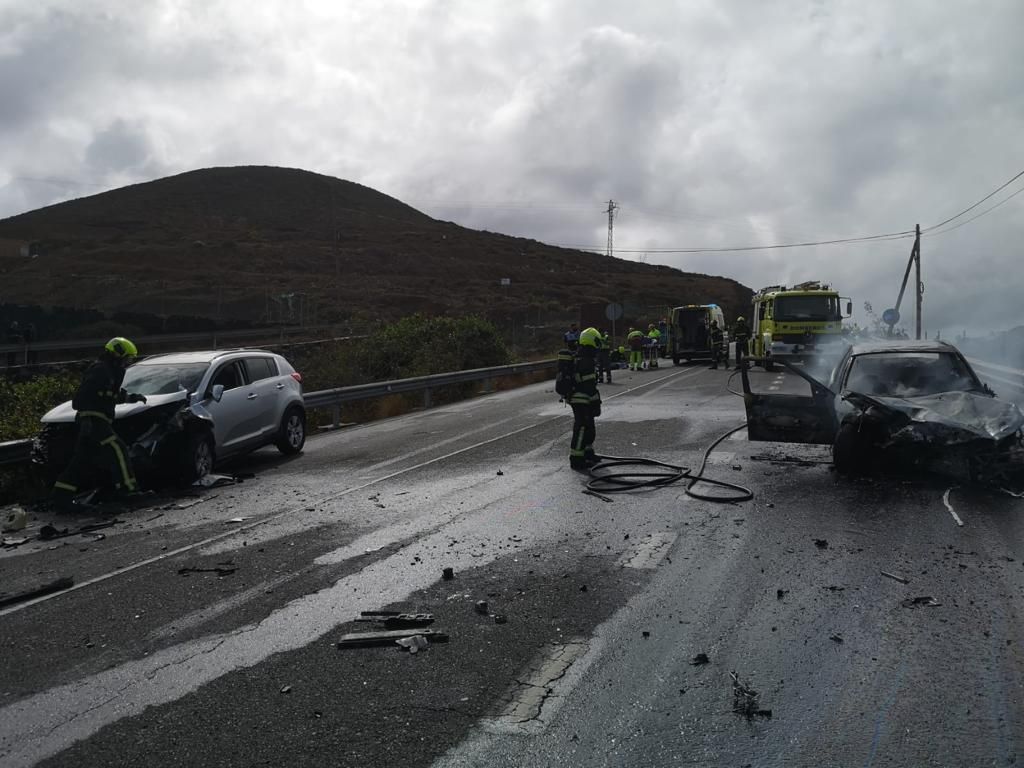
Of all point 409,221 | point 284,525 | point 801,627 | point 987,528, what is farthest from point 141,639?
point 409,221

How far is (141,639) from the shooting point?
5.06 meters

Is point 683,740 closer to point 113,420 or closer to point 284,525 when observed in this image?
point 284,525

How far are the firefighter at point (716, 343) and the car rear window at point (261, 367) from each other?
23112 millimetres

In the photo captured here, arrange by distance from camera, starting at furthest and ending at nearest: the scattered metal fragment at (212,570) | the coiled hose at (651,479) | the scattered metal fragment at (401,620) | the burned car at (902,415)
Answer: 1. the coiled hose at (651,479)
2. the burned car at (902,415)
3. the scattered metal fragment at (212,570)
4. the scattered metal fragment at (401,620)

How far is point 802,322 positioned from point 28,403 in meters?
22.6

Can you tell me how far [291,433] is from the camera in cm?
1320

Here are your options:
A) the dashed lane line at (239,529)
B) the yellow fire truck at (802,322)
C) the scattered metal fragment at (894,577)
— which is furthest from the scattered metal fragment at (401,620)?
the yellow fire truck at (802,322)

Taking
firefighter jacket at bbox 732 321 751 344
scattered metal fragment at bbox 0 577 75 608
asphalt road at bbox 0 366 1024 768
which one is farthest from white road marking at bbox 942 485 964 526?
firefighter jacket at bbox 732 321 751 344

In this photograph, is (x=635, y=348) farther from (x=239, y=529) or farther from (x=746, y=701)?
(x=746, y=701)

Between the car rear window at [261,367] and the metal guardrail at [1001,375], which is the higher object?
the car rear window at [261,367]

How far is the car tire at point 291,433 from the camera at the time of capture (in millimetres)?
12949

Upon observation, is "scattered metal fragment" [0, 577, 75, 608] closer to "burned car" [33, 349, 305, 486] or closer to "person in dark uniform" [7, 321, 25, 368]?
"burned car" [33, 349, 305, 486]

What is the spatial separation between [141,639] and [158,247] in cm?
8676

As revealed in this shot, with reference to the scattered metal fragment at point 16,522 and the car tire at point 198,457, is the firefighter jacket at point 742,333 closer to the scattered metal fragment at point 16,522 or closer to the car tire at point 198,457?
the car tire at point 198,457
